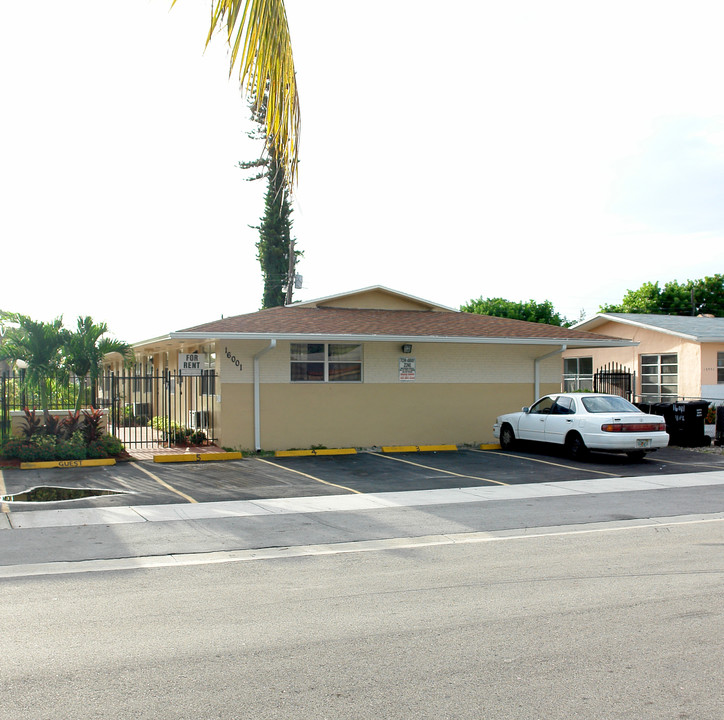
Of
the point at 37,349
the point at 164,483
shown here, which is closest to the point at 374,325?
the point at 164,483

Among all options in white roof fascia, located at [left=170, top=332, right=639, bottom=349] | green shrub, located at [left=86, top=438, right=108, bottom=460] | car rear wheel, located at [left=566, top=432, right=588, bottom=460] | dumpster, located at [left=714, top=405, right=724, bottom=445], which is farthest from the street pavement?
dumpster, located at [left=714, top=405, right=724, bottom=445]

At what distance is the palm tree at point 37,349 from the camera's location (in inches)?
691

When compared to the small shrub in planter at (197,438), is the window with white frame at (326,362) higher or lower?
higher

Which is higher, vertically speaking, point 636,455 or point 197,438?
point 197,438

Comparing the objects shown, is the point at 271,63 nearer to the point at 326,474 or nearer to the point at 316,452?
the point at 326,474

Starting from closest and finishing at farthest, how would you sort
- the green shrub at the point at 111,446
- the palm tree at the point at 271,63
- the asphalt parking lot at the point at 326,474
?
the palm tree at the point at 271,63 → the asphalt parking lot at the point at 326,474 → the green shrub at the point at 111,446

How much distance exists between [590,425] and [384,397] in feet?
18.6

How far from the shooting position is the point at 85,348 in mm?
18172

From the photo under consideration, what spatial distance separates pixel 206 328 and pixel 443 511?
870cm

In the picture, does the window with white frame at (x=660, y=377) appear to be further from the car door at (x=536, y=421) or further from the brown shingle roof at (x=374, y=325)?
the car door at (x=536, y=421)

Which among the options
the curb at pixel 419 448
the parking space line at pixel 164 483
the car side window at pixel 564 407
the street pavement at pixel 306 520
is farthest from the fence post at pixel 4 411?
the car side window at pixel 564 407

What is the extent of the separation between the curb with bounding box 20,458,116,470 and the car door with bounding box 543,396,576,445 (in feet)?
33.7

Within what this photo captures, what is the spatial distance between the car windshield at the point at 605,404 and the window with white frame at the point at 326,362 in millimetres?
5957

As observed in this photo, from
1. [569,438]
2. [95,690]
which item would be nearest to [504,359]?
[569,438]
